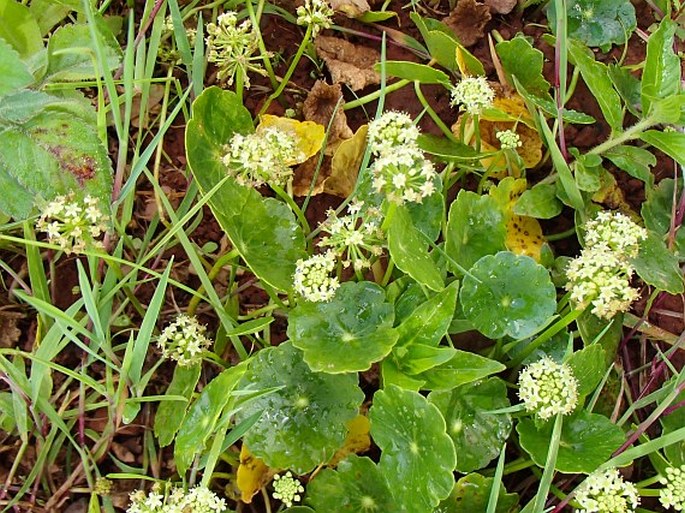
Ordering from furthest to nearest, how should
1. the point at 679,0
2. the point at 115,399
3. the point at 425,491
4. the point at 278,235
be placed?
the point at 679,0, the point at 278,235, the point at 115,399, the point at 425,491

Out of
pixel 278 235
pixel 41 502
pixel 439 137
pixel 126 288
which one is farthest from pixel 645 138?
pixel 41 502

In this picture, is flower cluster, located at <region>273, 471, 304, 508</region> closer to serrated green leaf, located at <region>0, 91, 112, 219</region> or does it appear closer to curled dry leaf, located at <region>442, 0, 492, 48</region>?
serrated green leaf, located at <region>0, 91, 112, 219</region>

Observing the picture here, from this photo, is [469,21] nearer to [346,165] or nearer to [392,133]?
[346,165]

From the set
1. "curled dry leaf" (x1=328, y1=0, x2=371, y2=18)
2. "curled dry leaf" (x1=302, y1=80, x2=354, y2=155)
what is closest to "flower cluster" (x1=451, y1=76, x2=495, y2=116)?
"curled dry leaf" (x1=302, y1=80, x2=354, y2=155)

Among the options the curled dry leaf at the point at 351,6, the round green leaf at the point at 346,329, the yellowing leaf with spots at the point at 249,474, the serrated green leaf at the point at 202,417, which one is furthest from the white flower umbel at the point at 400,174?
the curled dry leaf at the point at 351,6

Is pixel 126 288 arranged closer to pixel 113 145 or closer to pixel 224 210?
pixel 224 210

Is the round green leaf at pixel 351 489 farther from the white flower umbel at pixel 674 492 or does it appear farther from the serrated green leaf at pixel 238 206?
the white flower umbel at pixel 674 492
